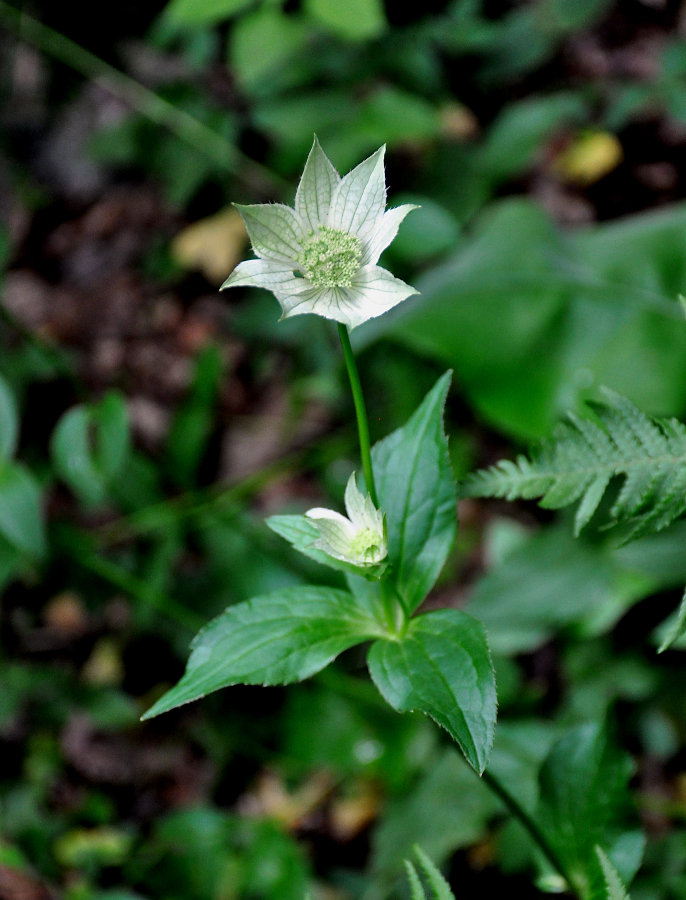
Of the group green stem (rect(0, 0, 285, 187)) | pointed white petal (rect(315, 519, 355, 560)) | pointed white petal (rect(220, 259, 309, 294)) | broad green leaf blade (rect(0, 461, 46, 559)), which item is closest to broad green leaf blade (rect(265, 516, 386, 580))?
pointed white petal (rect(315, 519, 355, 560))

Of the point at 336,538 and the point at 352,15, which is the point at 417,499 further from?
the point at 352,15

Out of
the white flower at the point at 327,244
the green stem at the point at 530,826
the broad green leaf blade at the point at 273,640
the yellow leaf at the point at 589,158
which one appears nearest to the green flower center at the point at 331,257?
the white flower at the point at 327,244

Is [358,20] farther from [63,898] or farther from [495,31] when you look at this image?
[63,898]

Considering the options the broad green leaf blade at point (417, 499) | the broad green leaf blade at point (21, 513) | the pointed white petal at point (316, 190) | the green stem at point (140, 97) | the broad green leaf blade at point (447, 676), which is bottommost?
the broad green leaf blade at point (21, 513)

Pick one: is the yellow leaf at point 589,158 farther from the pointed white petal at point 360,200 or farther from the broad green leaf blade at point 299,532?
the broad green leaf blade at point 299,532

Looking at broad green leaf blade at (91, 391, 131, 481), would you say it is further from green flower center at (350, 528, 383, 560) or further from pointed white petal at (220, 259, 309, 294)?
green flower center at (350, 528, 383, 560)

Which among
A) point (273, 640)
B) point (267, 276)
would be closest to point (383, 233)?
point (267, 276)
